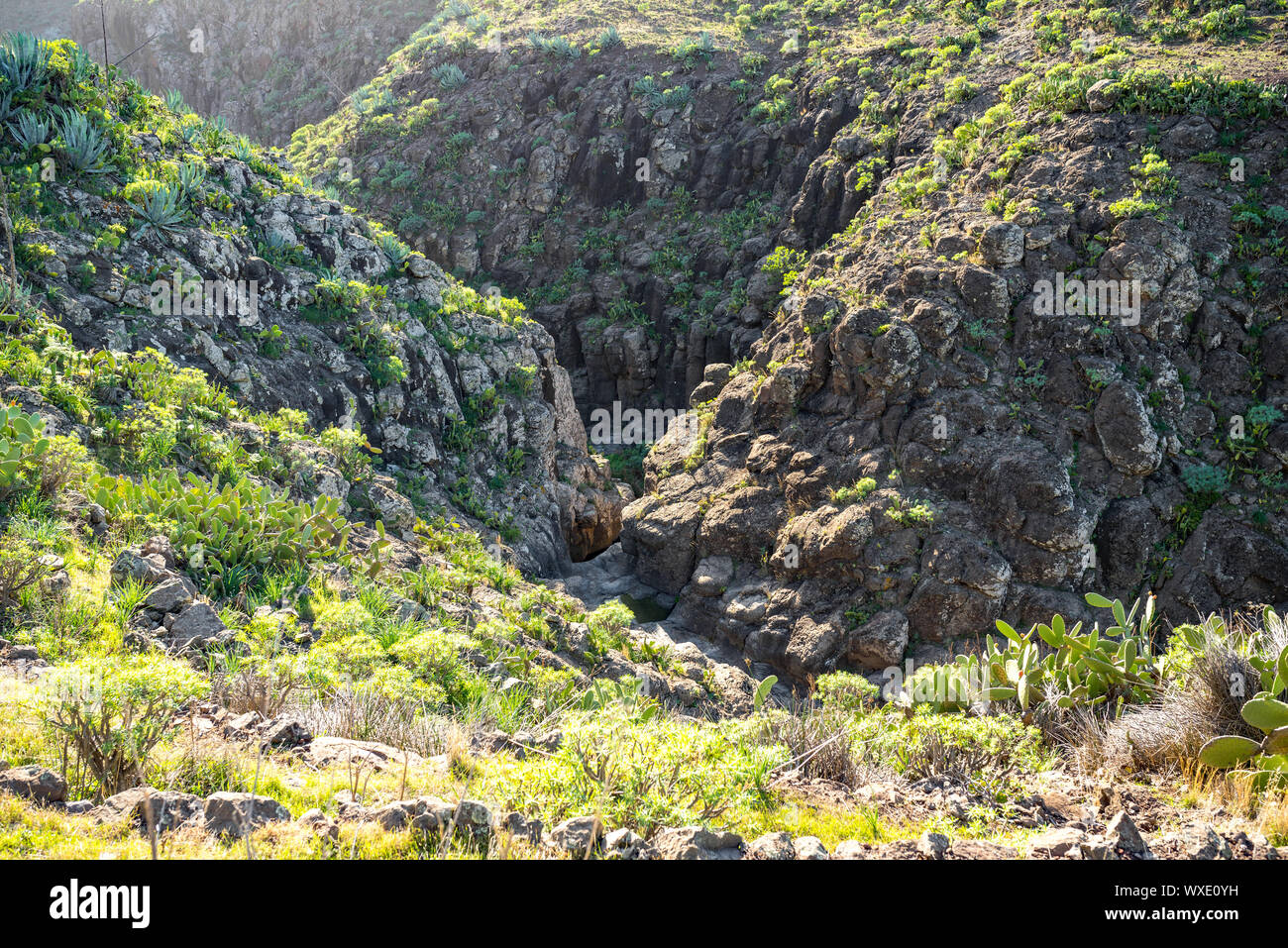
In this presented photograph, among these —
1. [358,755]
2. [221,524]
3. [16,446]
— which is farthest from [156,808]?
[16,446]

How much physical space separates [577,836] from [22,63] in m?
15.1

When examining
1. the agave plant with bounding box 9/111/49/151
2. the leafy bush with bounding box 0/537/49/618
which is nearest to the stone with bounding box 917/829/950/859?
the leafy bush with bounding box 0/537/49/618

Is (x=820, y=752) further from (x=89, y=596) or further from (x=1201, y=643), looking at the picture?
(x=89, y=596)

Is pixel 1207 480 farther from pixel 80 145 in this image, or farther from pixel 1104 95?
pixel 80 145

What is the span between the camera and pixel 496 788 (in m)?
3.85

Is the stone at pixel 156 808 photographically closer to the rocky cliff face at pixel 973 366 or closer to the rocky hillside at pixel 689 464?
the rocky hillside at pixel 689 464

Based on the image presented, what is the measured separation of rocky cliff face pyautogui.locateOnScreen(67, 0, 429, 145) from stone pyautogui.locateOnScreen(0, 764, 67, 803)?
37073 mm

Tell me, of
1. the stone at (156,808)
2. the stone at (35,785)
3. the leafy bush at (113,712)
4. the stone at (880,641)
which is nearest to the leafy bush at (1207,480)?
the stone at (880,641)

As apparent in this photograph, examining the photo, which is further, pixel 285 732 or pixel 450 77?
pixel 450 77

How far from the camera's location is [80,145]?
40.0 feet

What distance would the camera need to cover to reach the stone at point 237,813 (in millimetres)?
3266

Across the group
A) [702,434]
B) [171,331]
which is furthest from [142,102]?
[702,434]

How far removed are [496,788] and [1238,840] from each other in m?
3.50

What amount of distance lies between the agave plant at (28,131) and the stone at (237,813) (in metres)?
12.8
